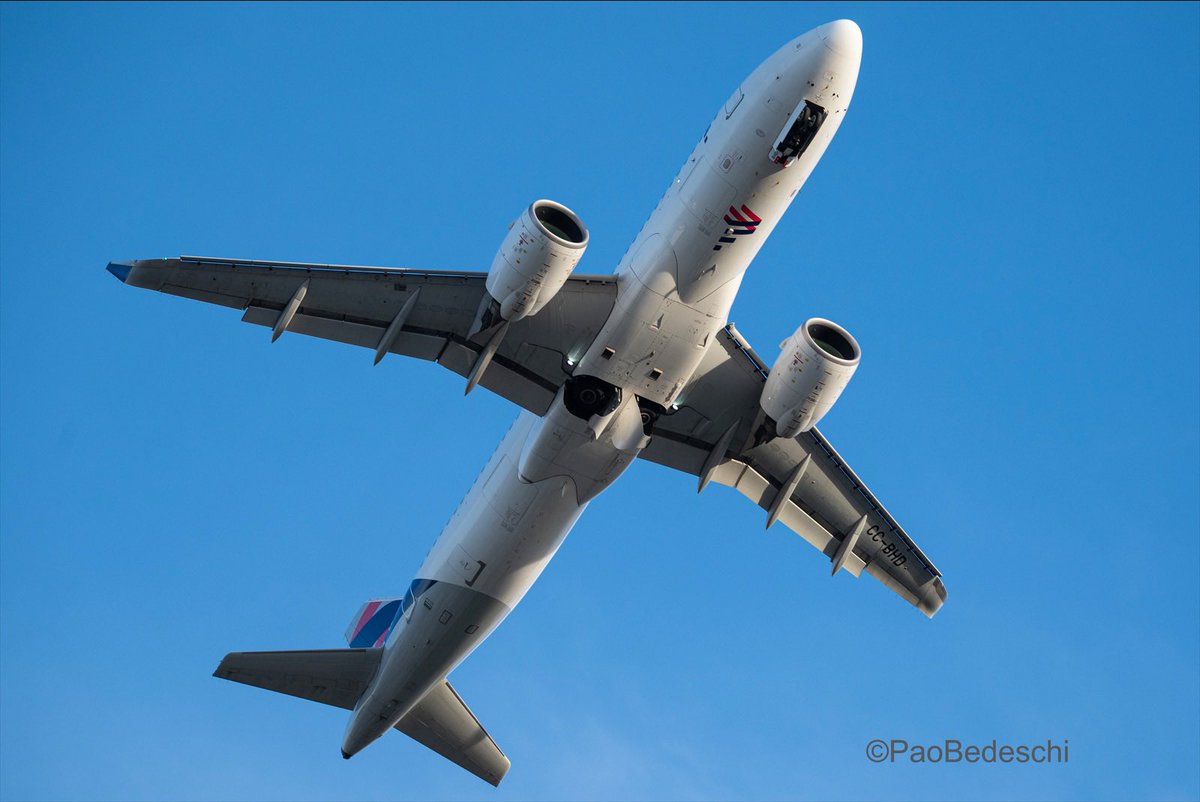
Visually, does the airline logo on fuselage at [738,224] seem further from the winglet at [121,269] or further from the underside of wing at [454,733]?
the underside of wing at [454,733]

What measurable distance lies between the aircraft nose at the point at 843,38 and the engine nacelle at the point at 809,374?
554cm

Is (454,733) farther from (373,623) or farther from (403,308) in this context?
(403,308)

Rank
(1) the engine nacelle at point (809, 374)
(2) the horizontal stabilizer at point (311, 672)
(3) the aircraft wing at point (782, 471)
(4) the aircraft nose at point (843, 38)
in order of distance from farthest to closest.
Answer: (2) the horizontal stabilizer at point (311, 672) → (3) the aircraft wing at point (782, 471) → (1) the engine nacelle at point (809, 374) → (4) the aircraft nose at point (843, 38)

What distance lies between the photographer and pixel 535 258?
2512 cm

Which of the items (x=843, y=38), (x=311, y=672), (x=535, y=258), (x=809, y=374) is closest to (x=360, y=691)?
(x=311, y=672)

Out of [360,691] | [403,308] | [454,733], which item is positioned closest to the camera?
[403,308]

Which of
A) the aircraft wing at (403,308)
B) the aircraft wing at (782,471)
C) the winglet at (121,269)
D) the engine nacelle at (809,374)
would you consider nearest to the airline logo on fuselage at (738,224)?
the aircraft wing at (403,308)

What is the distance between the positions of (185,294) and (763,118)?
38.8ft

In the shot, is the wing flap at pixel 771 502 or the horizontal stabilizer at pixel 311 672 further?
the horizontal stabilizer at pixel 311 672

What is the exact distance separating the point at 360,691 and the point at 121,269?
39.0 feet

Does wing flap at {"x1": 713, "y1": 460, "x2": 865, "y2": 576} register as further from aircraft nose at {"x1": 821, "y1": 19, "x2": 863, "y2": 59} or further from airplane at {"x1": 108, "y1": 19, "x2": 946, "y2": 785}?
aircraft nose at {"x1": 821, "y1": 19, "x2": 863, "y2": 59}

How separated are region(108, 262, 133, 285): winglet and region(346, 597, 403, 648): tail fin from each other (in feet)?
34.2

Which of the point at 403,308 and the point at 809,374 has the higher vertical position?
the point at 809,374

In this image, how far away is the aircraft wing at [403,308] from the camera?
1041 inches
